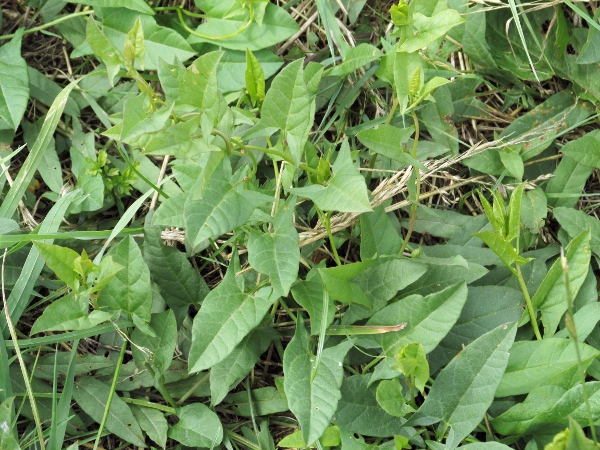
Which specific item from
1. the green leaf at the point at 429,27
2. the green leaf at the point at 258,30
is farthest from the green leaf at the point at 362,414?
the green leaf at the point at 258,30

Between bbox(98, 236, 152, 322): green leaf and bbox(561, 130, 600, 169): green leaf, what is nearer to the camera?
bbox(98, 236, 152, 322): green leaf

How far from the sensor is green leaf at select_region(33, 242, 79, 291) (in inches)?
59.7

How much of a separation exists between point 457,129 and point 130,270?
1098 millimetres

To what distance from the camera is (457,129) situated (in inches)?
81.0

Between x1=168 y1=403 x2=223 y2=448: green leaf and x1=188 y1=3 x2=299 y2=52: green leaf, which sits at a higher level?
x1=188 y1=3 x2=299 y2=52: green leaf

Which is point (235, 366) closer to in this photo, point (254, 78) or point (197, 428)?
point (197, 428)

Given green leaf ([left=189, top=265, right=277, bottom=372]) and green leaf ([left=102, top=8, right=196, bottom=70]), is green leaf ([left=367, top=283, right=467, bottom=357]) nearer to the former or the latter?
green leaf ([left=189, top=265, right=277, bottom=372])

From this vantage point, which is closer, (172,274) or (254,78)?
(254,78)

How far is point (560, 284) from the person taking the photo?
5.61 ft

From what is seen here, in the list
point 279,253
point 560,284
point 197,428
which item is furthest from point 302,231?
point 560,284

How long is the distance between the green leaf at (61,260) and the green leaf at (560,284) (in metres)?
1.17

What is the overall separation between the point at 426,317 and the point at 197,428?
68 cm

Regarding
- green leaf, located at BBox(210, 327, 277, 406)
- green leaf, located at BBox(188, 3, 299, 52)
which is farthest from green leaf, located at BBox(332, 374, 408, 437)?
green leaf, located at BBox(188, 3, 299, 52)

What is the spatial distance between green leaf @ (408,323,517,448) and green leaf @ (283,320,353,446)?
23cm
